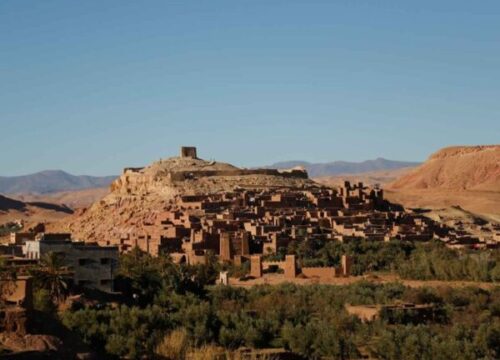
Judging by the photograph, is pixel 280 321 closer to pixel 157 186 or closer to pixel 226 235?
pixel 226 235

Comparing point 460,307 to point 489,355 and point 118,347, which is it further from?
point 118,347

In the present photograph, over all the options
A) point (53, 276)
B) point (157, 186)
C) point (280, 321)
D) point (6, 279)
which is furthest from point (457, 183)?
point (6, 279)

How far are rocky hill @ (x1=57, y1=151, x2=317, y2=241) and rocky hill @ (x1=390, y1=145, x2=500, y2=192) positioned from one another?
2882 centimetres

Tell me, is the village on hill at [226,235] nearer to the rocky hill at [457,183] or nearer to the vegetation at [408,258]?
the vegetation at [408,258]

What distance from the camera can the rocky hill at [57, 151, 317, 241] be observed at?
5838 cm

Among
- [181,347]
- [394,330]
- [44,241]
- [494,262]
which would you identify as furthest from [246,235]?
[181,347]

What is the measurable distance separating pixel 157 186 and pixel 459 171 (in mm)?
47176

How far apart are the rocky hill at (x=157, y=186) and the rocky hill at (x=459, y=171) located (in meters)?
28.8

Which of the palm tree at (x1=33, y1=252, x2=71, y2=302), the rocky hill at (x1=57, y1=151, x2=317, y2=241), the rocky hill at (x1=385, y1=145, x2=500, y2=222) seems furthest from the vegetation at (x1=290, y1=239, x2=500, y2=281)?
the rocky hill at (x1=385, y1=145, x2=500, y2=222)

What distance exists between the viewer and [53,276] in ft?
94.2

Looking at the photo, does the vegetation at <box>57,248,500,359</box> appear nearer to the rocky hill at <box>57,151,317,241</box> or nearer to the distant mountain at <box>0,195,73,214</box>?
the rocky hill at <box>57,151,317,241</box>

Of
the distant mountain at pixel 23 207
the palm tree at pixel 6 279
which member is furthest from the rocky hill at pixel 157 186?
the distant mountain at pixel 23 207

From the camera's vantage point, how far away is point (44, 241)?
33500mm

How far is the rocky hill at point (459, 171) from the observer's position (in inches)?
3861
